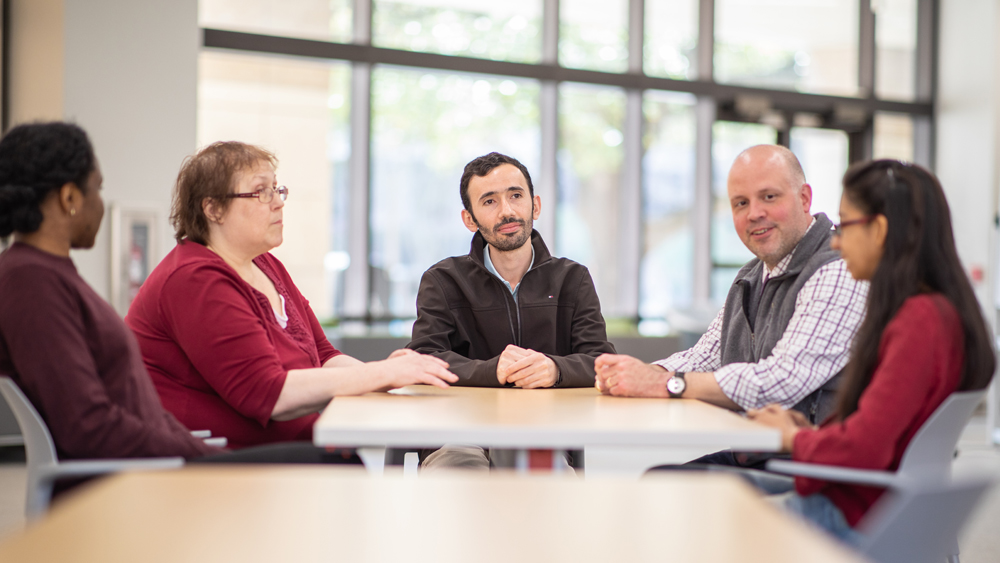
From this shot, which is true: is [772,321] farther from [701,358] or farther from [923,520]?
[923,520]

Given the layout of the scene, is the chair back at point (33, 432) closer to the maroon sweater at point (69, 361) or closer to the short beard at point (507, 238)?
the maroon sweater at point (69, 361)

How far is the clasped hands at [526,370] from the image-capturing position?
2.30m

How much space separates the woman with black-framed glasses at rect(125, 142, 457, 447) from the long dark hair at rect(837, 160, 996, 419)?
0.95m

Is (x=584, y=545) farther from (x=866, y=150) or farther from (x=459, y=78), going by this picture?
(x=866, y=150)

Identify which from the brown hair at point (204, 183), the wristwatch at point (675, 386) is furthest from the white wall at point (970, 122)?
the brown hair at point (204, 183)

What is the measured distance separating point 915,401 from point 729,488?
2.05ft

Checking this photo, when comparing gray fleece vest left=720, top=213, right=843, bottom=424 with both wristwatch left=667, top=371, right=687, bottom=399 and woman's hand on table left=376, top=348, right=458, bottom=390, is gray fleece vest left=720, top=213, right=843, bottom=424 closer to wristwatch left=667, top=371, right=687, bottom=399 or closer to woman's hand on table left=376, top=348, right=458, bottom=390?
wristwatch left=667, top=371, right=687, bottom=399

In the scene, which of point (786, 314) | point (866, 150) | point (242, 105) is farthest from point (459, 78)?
point (786, 314)

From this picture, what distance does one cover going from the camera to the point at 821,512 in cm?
167

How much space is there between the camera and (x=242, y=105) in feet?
20.2

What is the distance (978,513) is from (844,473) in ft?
3.47

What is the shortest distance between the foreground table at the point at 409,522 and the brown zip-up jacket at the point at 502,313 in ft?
5.01

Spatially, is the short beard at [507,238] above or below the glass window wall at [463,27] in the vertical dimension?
below

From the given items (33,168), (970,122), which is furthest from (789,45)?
(33,168)
